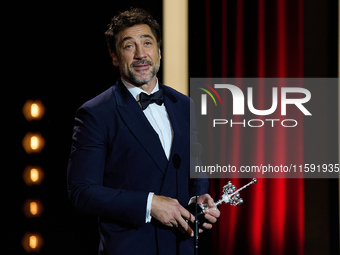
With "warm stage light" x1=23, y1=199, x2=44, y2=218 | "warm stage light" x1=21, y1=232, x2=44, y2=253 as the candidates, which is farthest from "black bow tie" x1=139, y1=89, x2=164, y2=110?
"warm stage light" x1=21, y1=232, x2=44, y2=253

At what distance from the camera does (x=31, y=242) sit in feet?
9.38

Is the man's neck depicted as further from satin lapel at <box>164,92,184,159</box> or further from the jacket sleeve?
the jacket sleeve

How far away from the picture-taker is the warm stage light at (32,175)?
9.43ft

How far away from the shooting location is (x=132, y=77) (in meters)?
1.62

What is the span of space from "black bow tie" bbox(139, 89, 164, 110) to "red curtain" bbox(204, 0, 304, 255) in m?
1.53

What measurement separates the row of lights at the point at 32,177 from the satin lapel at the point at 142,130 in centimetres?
155

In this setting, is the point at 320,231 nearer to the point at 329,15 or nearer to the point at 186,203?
the point at 329,15

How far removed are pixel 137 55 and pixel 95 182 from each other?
540mm

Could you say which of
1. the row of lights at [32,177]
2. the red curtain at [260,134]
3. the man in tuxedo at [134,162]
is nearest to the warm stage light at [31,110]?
the row of lights at [32,177]

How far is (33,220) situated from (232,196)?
1.87 meters

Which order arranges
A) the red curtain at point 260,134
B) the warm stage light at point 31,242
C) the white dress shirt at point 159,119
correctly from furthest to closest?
1. the red curtain at point 260,134
2. the warm stage light at point 31,242
3. the white dress shirt at point 159,119

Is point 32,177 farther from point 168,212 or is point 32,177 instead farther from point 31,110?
point 168,212

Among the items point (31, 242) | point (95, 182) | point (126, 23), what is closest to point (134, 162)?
point (95, 182)

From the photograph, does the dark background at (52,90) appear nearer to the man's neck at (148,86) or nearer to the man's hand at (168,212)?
the man's neck at (148,86)
